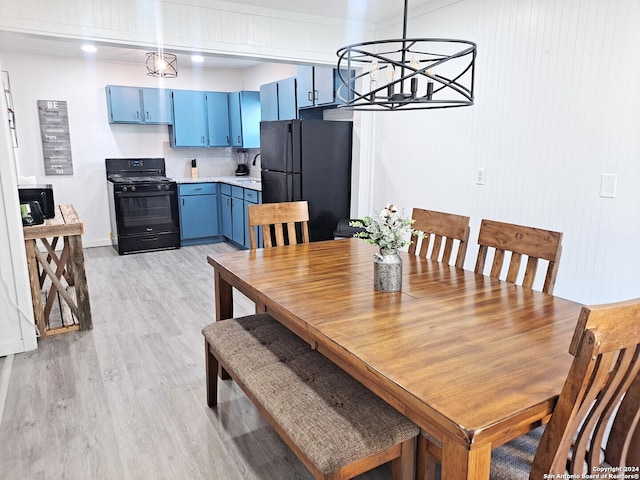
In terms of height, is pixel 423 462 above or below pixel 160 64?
below

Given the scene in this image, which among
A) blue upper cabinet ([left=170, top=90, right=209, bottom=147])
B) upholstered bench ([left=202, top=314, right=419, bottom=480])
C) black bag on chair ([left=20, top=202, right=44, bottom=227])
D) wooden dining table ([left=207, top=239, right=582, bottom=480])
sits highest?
blue upper cabinet ([left=170, top=90, right=209, bottom=147])

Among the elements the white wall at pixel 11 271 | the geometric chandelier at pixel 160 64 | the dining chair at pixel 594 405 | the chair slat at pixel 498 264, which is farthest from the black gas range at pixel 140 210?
the dining chair at pixel 594 405

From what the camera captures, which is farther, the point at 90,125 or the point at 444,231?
the point at 90,125

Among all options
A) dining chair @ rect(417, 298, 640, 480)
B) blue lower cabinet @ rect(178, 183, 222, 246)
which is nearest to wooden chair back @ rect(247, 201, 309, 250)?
dining chair @ rect(417, 298, 640, 480)

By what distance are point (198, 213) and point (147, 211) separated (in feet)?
2.23

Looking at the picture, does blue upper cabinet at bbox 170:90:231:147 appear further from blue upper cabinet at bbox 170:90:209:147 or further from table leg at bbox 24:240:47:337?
table leg at bbox 24:240:47:337

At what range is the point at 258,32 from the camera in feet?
11.9

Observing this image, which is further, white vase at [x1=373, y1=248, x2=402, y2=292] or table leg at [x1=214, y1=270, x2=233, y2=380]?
table leg at [x1=214, y1=270, x2=233, y2=380]

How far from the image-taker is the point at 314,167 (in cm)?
432

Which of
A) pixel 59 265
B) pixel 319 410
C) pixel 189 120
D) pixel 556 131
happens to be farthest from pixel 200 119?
pixel 319 410

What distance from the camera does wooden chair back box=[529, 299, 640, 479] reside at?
98cm

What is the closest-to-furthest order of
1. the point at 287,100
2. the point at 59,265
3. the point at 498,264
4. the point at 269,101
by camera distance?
the point at 498,264 → the point at 59,265 → the point at 287,100 → the point at 269,101

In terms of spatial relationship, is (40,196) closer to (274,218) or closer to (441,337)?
(274,218)

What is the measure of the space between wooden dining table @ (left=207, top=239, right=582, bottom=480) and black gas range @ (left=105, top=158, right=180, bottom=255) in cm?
359
